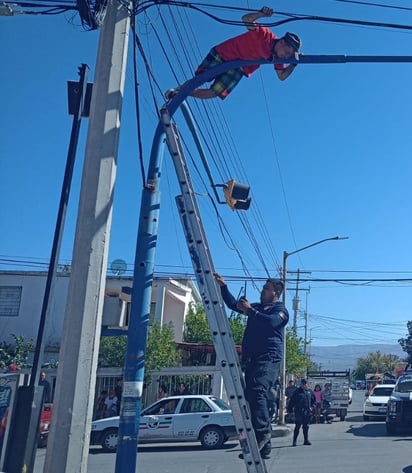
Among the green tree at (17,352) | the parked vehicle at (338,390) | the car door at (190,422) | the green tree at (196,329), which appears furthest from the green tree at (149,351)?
the car door at (190,422)

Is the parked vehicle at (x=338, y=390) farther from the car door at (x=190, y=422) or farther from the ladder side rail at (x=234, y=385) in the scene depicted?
the ladder side rail at (x=234, y=385)

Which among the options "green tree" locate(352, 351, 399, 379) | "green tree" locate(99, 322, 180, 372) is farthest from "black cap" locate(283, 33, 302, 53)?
"green tree" locate(352, 351, 399, 379)

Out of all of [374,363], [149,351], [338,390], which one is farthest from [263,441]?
[374,363]

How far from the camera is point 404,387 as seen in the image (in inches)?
866

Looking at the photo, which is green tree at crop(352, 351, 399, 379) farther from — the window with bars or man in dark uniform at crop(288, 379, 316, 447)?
man in dark uniform at crop(288, 379, 316, 447)

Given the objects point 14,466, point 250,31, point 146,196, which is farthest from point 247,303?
point 250,31

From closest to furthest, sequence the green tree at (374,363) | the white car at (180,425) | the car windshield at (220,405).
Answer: the white car at (180,425), the car windshield at (220,405), the green tree at (374,363)

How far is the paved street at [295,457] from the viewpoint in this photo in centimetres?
1291

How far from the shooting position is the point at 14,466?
17.2 ft

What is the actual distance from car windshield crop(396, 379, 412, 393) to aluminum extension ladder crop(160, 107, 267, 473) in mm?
17466

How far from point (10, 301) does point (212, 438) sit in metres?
16.4

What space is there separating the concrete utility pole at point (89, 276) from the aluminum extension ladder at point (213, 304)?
1.98 ft

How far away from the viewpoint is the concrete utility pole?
5520 mm

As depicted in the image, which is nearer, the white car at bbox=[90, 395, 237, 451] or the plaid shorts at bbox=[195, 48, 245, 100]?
the plaid shorts at bbox=[195, 48, 245, 100]
